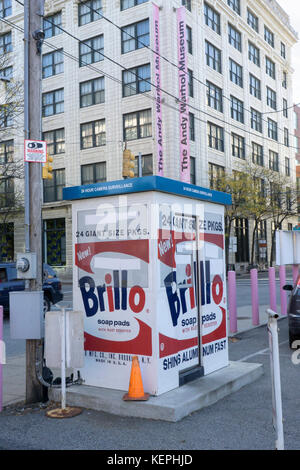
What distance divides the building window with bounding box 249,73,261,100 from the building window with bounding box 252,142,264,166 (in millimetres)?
4809

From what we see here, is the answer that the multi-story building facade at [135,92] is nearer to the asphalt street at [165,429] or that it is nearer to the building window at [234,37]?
the building window at [234,37]

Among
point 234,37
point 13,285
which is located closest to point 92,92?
point 234,37

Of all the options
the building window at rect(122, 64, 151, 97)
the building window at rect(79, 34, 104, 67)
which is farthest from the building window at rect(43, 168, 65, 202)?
the building window at rect(122, 64, 151, 97)

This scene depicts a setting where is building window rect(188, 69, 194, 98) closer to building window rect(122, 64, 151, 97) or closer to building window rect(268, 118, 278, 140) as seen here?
building window rect(122, 64, 151, 97)

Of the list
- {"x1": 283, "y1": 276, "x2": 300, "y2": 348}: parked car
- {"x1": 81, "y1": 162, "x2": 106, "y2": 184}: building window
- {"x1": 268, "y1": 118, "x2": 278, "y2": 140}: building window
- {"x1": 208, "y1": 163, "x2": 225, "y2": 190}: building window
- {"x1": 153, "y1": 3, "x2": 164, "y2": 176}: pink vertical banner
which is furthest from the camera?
{"x1": 268, "y1": 118, "x2": 278, "y2": 140}: building window

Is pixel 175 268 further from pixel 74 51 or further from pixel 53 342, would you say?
pixel 74 51

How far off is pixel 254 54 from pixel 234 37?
4.61 m

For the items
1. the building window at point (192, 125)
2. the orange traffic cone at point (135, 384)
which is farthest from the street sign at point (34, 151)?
the building window at point (192, 125)

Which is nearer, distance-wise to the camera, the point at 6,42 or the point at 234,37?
the point at 6,42

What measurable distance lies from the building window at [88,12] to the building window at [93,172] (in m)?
10.8

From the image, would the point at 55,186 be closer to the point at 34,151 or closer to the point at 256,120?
the point at 256,120

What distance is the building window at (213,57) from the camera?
124ft

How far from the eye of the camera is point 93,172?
36375mm

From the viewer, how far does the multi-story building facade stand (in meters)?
32.2
